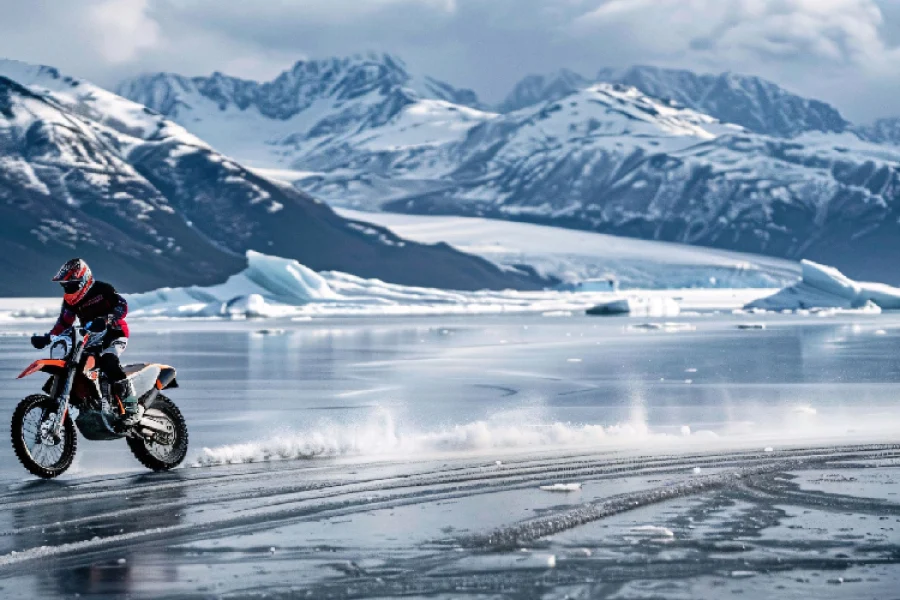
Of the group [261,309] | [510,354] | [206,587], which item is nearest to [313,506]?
[206,587]

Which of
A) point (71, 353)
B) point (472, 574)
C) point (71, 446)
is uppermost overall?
point (71, 353)

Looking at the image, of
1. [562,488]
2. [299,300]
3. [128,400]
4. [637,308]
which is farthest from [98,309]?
[299,300]

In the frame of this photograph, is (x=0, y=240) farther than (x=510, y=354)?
Yes

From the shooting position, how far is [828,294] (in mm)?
88375

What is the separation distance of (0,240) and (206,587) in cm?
19724

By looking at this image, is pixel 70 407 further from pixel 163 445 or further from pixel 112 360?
pixel 163 445

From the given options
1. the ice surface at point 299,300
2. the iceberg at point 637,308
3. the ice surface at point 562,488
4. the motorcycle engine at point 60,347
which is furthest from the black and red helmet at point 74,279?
the iceberg at point 637,308

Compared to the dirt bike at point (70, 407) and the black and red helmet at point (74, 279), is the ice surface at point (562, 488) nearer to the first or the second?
the dirt bike at point (70, 407)

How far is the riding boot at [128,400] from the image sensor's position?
12852 millimetres

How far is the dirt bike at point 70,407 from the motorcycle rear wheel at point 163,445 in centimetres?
2

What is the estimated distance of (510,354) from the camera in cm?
3959

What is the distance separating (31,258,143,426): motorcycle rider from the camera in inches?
494

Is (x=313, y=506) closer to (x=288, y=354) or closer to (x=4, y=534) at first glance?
(x=4, y=534)

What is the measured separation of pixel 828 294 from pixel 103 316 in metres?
80.3
